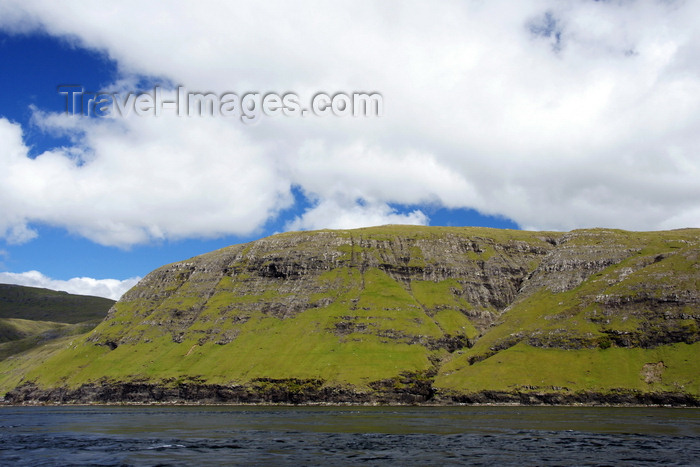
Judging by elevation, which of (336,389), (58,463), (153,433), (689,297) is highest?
(689,297)

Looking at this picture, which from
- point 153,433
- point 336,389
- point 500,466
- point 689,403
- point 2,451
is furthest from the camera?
point 336,389

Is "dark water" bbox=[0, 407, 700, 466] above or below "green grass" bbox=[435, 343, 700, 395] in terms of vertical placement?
above

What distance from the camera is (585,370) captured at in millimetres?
171000

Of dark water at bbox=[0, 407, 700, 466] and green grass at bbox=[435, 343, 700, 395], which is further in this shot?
green grass at bbox=[435, 343, 700, 395]

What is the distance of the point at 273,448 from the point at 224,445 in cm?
745

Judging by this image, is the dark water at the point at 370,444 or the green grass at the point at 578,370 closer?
the dark water at the point at 370,444

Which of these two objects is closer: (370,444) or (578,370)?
(370,444)

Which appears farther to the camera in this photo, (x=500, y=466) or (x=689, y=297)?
(x=689, y=297)

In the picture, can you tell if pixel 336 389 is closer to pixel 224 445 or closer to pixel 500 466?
pixel 224 445

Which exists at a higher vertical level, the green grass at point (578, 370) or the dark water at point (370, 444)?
the dark water at point (370, 444)

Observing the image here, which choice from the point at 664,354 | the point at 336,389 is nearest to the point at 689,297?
the point at 664,354

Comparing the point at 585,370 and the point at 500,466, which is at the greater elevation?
the point at 500,466

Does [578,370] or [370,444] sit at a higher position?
[370,444]

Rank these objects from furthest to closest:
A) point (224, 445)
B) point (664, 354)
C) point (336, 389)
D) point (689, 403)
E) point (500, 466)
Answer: point (336, 389) < point (664, 354) < point (689, 403) < point (224, 445) < point (500, 466)
